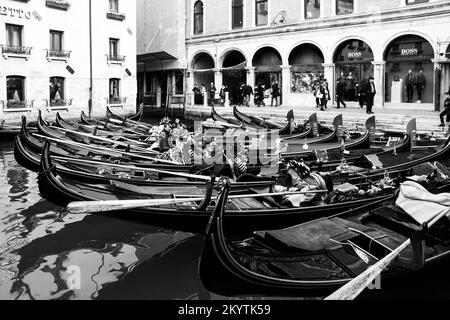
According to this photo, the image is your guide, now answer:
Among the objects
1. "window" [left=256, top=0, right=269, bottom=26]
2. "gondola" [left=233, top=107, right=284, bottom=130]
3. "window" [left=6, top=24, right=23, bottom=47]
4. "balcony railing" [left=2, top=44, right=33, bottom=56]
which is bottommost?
"gondola" [left=233, top=107, right=284, bottom=130]

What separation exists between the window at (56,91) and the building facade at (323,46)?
502 cm

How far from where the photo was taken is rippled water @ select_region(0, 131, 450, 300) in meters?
3.53

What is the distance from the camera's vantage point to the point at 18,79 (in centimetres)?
1251

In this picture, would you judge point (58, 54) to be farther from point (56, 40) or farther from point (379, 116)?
point (379, 116)

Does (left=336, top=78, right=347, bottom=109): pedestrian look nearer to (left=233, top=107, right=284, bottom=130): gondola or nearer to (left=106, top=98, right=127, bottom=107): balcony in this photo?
(left=233, top=107, right=284, bottom=130): gondola

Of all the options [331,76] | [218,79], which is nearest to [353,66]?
[331,76]

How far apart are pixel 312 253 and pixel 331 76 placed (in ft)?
36.4

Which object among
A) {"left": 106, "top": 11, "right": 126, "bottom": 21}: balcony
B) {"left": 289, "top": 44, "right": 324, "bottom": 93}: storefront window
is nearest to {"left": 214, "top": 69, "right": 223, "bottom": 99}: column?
{"left": 289, "top": 44, "right": 324, "bottom": 93}: storefront window

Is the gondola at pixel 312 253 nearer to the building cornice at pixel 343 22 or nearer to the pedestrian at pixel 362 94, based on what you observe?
the building cornice at pixel 343 22

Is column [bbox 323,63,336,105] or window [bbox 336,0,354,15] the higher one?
window [bbox 336,0,354,15]

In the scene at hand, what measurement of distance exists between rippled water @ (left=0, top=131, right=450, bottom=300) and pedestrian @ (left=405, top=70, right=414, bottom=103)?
29.9ft

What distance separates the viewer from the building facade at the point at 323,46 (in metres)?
11.8
